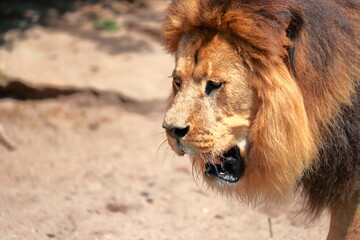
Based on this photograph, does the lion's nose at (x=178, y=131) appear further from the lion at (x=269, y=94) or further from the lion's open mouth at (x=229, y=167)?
the lion's open mouth at (x=229, y=167)

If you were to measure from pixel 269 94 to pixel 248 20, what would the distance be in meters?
0.36

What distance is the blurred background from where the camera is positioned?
15.2ft

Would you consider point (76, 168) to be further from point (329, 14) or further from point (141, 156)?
point (329, 14)

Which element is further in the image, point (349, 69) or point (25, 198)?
point (25, 198)

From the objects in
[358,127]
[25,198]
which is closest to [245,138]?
[358,127]

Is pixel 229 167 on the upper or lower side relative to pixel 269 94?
lower

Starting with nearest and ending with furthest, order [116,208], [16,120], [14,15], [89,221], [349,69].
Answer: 1. [349,69]
2. [89,221]
3. [116,208]
4. [16,120]
5. [14,15]

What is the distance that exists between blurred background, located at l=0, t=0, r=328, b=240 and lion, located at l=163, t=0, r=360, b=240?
0.64 m

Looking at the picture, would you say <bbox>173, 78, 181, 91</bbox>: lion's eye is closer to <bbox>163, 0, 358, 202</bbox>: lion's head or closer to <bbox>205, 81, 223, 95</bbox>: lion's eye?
<bbox>163, 0, 358, 202</bbox>: lion's head

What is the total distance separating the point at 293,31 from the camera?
3.08m

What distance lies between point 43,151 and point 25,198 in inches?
43.5

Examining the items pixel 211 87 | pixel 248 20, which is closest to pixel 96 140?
pixel 211 87

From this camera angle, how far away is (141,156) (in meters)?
5.99

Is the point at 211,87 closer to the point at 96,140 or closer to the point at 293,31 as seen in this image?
the point at 293,31
